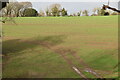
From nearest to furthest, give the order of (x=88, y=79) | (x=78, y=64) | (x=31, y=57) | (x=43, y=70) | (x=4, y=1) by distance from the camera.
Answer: (x=4, y=1)
(x=88, y=79)
(x=43, y=70)
(x=78, y=64)
(x=31, y=57)

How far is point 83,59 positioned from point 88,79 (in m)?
3.00

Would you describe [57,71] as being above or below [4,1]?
below

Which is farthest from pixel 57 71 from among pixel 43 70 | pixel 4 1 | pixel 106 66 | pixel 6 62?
pixel 4 1

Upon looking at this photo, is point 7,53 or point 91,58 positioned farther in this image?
point 7,53

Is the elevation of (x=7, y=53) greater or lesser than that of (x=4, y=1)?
lesser

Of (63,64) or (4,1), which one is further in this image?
(63,64)

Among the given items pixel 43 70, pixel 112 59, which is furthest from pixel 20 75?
pixel 112 59

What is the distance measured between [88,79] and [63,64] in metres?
2.28

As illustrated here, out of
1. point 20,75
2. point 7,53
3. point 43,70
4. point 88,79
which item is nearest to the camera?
point 88,79

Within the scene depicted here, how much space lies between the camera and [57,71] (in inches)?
265

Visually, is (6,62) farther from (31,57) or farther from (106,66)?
(106,66)

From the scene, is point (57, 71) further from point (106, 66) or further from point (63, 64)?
point (106, 66)

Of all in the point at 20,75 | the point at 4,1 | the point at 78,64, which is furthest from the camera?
the point at 78,64

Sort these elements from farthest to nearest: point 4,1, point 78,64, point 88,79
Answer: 1. point 78,64
2. point 88,79
3. point 4,1
